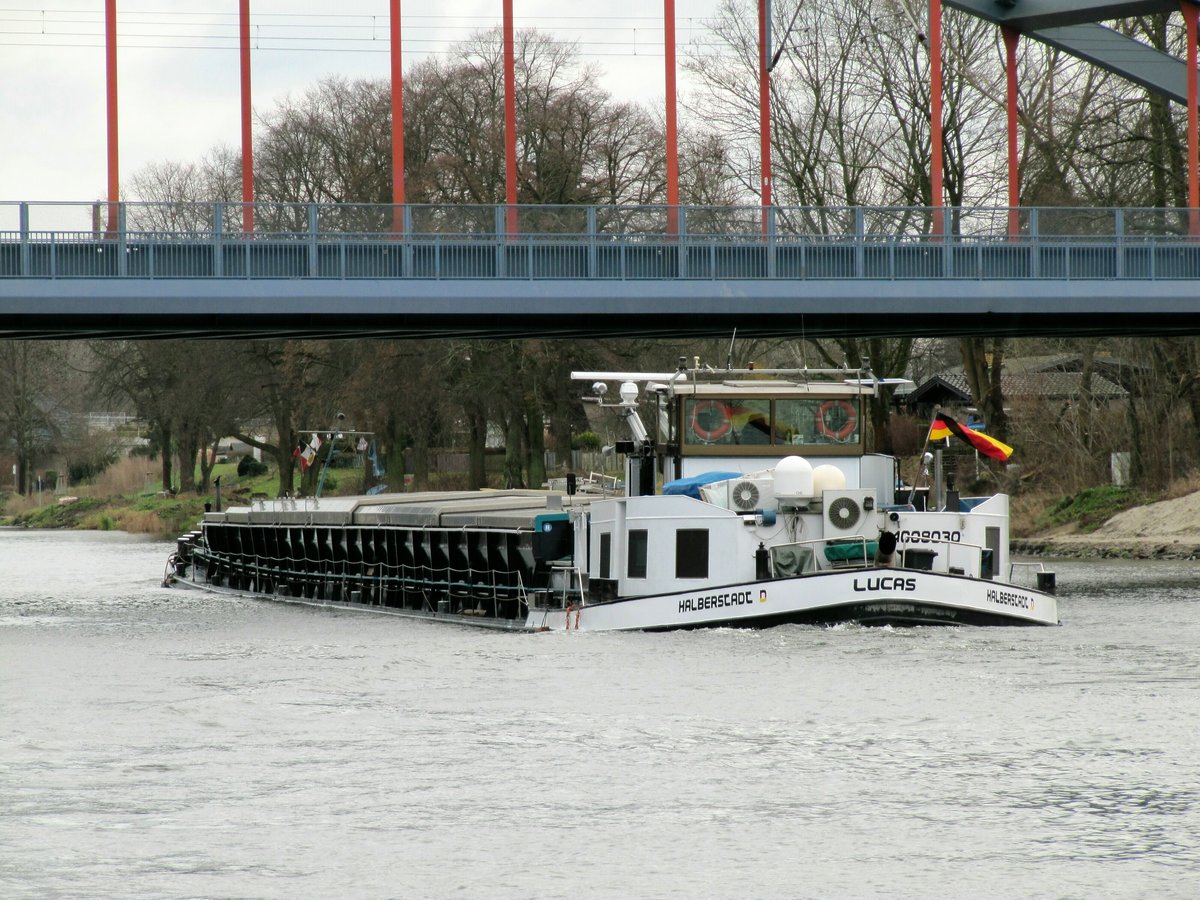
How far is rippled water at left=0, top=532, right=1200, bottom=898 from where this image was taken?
1357 centimetres

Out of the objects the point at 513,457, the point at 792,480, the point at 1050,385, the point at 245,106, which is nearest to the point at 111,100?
the point at 245,106

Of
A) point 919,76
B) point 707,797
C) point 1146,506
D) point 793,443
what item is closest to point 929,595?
point 793,443

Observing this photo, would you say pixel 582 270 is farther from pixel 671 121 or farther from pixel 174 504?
pixel 174 504

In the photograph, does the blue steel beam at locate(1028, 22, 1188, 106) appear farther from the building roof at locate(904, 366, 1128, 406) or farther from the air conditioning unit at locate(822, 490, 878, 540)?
the air conditioning unit at locate(822, 490, 878, 540)

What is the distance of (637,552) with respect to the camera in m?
28.2

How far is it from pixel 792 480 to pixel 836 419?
3498mm

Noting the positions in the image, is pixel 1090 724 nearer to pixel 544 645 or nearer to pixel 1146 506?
pixel 544 645

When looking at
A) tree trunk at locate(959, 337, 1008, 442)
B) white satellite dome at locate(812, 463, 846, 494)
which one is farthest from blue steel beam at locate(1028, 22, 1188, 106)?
white satellite dome at locate(812, 463, 846, 494)

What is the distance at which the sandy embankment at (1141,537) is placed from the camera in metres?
49.9

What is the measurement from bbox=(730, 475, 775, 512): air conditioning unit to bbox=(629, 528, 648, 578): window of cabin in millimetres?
1483

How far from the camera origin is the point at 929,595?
84.9 feet

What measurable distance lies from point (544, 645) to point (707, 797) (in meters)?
11.3

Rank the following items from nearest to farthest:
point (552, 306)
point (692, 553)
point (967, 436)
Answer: point (692, 553), point (967, 436), point (552, 306)

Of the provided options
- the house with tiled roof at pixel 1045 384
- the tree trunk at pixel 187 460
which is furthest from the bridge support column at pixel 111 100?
the tree trunk at pixel 187 460
